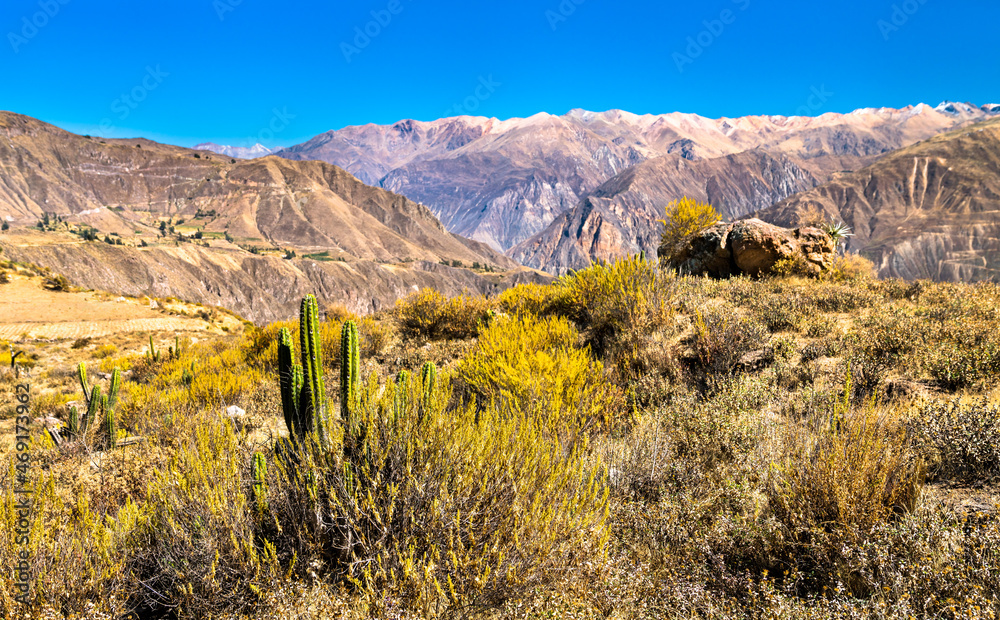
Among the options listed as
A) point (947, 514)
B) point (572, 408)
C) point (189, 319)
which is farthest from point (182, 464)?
point (189, 319)

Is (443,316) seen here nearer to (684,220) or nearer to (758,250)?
(758,250)

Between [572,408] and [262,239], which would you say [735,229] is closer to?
[572,408]

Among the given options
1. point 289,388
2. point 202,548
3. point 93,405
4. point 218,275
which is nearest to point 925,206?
point 218,275

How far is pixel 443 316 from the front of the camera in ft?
32.7

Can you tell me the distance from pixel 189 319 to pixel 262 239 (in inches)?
4563

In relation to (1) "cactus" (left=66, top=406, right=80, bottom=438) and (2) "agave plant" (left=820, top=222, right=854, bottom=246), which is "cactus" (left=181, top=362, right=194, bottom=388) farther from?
(2) "agave plant" (left=820, top=222, right=854, bottom=246)

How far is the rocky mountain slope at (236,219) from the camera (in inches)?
3086

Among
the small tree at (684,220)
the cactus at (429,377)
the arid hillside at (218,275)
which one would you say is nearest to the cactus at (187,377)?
the cactus at (429,377)

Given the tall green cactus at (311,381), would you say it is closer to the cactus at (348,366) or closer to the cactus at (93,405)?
the cactus at (348,366)

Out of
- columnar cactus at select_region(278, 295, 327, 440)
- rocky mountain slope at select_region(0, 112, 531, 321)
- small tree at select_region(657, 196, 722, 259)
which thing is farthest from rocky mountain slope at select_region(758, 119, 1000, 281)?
columnar cactus at select_region(278, 295, 327, 440)

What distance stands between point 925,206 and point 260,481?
229787mm

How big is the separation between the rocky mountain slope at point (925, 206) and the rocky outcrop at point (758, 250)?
5008 inches

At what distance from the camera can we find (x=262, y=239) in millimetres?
125438

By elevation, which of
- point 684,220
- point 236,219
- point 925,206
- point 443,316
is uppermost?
point 925,206
